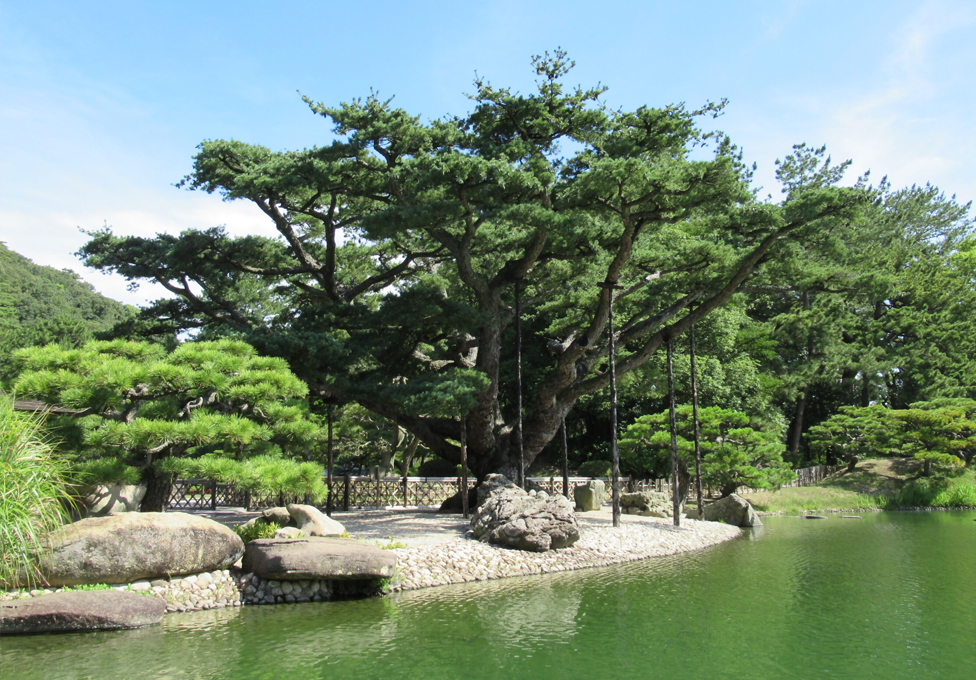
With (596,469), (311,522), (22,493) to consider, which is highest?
(22,493)

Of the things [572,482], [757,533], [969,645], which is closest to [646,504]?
[757,533]

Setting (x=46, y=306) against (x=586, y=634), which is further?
(x=46, y=306)

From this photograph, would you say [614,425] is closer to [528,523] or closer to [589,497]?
[528,523]

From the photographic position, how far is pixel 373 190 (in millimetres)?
13391

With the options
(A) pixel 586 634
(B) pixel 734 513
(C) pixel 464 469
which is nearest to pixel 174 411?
(A) pixel 586 634

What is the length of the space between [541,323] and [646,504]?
8.41m

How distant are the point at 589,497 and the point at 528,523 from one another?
637 cm

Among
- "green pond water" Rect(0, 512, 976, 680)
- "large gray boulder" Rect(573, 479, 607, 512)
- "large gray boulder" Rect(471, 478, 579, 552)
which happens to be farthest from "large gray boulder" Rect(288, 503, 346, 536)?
"large gray boulder" Rect(573, 479, 607, 512)

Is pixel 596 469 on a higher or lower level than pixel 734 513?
higher

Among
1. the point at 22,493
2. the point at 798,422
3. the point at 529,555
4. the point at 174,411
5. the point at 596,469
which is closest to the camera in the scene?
the point at 22,493

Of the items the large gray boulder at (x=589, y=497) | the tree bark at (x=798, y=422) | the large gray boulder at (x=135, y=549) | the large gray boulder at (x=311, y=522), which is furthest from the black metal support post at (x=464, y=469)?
the tree bark at (x=798, y=422)

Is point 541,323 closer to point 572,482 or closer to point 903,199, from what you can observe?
point 572,482

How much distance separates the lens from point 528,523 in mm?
10602

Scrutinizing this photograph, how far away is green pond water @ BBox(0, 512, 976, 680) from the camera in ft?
18.4
